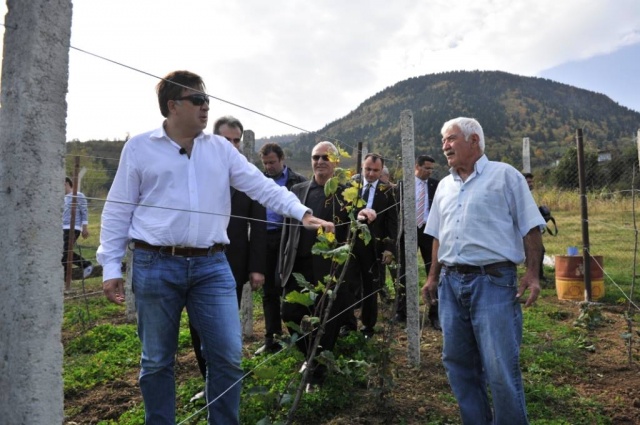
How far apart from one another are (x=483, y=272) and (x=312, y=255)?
5.14 feet

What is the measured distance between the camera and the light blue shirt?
2695 millimetres

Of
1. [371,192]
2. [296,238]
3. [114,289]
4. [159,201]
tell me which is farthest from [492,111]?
[114,289]

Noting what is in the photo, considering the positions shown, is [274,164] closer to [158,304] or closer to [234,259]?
[234,259]

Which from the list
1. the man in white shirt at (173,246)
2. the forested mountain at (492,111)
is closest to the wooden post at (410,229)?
the man in white shirt at (173,246)

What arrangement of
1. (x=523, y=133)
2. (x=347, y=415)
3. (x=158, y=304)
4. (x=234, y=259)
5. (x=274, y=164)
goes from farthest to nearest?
(x=523, y=133) < (x=274, y=164) < (x=234, y=259) < (x=347, y=415) < (x=158, y=304)

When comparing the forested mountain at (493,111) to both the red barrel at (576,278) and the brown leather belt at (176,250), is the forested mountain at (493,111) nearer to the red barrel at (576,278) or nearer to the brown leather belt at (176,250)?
the red barrel at (576,278)

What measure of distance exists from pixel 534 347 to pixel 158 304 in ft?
12.8

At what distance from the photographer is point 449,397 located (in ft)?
11.9

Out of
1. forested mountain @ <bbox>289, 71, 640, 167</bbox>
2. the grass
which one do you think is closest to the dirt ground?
the grass

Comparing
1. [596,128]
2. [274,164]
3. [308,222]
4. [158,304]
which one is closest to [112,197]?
[158,304]

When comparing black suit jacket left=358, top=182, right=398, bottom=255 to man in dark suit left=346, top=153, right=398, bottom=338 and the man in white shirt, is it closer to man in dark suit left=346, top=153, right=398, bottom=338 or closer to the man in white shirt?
man in dark suit left=346, top=153, right=398, bottom=338

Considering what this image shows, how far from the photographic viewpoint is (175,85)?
2363 mm

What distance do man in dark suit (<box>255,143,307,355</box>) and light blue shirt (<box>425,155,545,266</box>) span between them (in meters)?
2.00

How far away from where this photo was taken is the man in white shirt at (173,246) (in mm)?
2268
